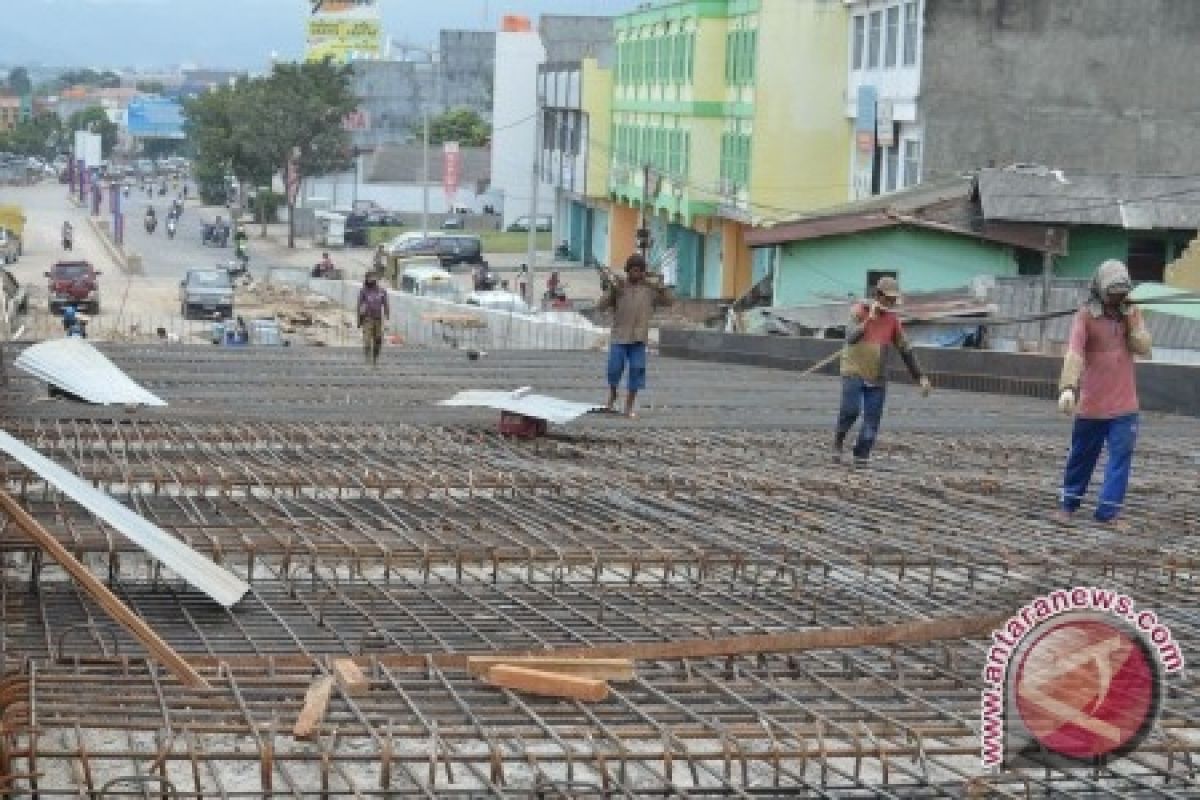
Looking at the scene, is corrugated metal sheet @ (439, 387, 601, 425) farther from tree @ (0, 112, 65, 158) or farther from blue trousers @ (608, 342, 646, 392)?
tree @ (0, 112, 65, 158)

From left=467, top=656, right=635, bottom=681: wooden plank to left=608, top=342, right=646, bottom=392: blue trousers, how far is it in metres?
6.46

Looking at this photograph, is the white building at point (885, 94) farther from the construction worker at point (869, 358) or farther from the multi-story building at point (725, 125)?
the construction worker at point (869, 358)

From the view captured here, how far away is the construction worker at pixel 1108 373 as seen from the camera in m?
7.26

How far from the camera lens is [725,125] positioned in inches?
1478

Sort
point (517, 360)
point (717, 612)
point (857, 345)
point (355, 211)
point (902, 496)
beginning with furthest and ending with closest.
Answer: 1. point (355, 211)
2. point (517, 360)
3. point (857, 345)
4. point (902, 496)
5. point (717, 612)

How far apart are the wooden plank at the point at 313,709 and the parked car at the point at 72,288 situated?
30.7 metres

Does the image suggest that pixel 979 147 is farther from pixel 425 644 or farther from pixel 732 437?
pixel 425 644

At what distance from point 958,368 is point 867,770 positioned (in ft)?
39.1

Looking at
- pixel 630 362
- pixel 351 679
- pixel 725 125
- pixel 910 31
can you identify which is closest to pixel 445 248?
pixel 725 125

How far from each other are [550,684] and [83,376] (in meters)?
6.24

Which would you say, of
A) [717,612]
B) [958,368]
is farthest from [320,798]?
[958,368]

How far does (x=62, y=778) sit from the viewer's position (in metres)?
3.91

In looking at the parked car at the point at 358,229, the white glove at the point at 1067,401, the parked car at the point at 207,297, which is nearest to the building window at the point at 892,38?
the parked car at the point at 207,297

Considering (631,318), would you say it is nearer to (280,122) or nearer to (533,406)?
(533,406)
